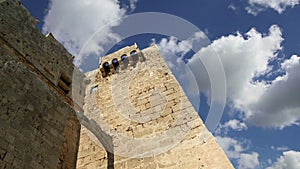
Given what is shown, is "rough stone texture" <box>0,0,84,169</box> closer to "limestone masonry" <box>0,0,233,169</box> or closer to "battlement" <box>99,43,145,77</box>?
"limestone masonry" <box>0,0,233,169</box>

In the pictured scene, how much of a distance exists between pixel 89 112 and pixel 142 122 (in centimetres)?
258

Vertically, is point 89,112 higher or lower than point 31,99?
higher

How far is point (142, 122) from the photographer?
8094mm

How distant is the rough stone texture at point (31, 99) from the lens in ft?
16.0

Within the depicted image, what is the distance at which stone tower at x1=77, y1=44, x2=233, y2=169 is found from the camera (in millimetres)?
6742

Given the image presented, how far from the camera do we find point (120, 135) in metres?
8.21

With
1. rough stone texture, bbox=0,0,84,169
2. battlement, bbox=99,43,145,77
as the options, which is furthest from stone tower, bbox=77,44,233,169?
rough stone texture, bbox=0,0,84,169

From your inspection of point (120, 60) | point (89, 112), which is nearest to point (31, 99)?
point (89, 112)

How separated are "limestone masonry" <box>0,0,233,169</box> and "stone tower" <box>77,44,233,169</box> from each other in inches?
1.1

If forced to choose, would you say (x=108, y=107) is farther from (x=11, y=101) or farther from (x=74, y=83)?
(x=11, y=101)

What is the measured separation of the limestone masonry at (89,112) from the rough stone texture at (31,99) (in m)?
0.02

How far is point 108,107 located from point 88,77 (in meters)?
2.36

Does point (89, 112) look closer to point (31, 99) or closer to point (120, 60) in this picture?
point (120, 60)

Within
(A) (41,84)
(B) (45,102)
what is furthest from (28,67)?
(B) (45,102)
